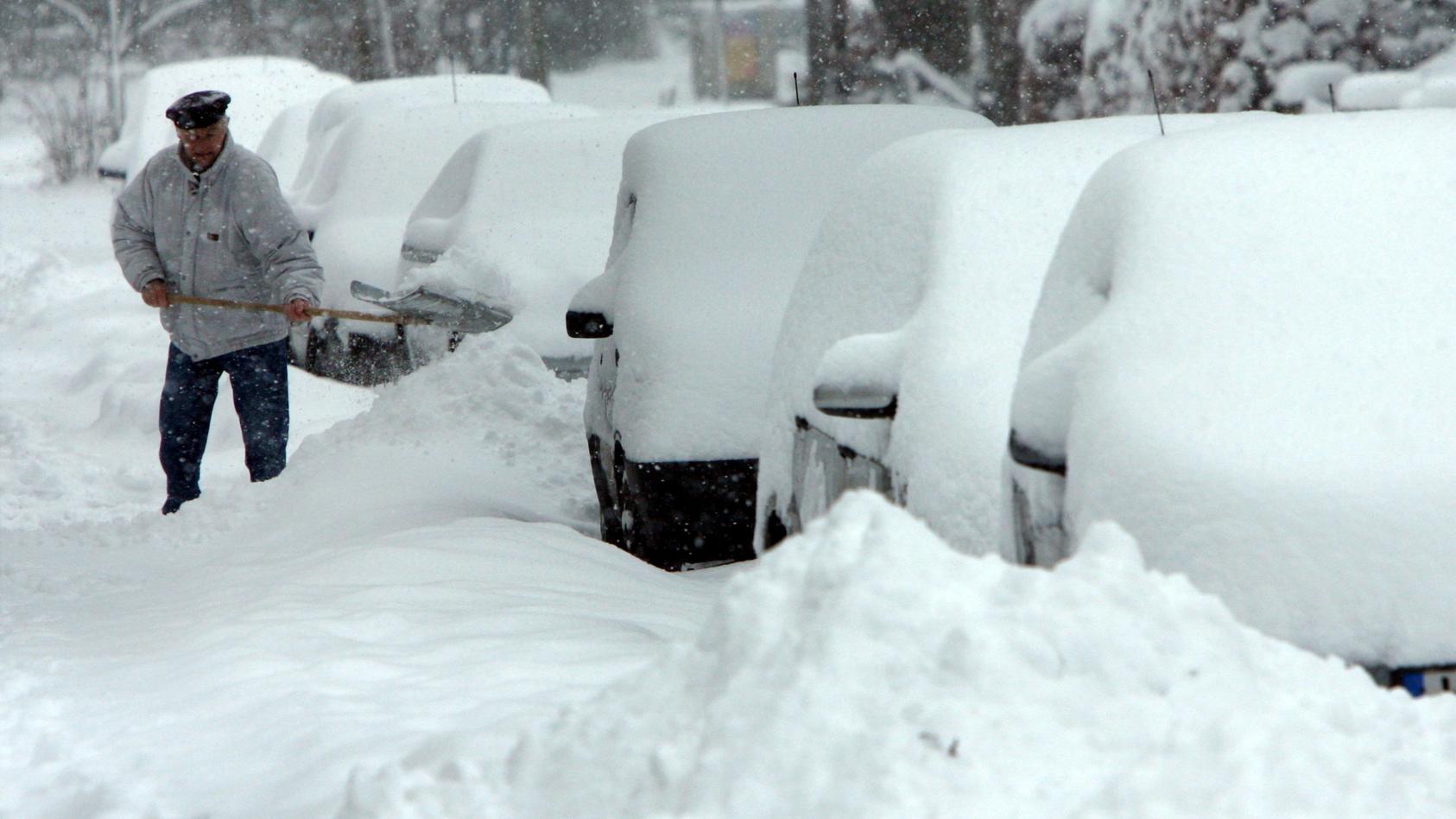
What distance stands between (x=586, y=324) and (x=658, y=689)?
3575 millimetres

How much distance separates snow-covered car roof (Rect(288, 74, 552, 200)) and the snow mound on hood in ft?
36.5

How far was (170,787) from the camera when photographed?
2959 millimetres

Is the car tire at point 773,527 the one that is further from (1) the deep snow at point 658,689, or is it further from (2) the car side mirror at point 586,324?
(2) the car side mirror at point 586,324

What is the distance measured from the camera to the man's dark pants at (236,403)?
22.4 feet

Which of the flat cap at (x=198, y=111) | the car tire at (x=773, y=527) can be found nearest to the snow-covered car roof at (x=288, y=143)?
the flat cap at (x=198, y=111)

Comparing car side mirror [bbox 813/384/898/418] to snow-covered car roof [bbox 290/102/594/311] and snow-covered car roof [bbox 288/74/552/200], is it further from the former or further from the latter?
snow-covered car roof [bbox 288/74/552/200]

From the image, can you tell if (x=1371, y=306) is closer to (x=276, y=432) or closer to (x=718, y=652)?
(x=718, y=652)

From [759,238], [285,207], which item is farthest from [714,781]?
[285,207]

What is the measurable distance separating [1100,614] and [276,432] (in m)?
5.04

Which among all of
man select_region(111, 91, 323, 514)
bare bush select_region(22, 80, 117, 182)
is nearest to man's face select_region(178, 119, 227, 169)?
man select_region(111, 91, 323, 514)

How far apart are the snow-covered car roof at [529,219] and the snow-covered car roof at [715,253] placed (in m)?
1.63

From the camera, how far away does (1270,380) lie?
111 inches

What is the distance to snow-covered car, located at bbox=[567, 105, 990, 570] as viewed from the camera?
5414mm

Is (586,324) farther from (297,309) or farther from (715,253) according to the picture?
(297,309)
